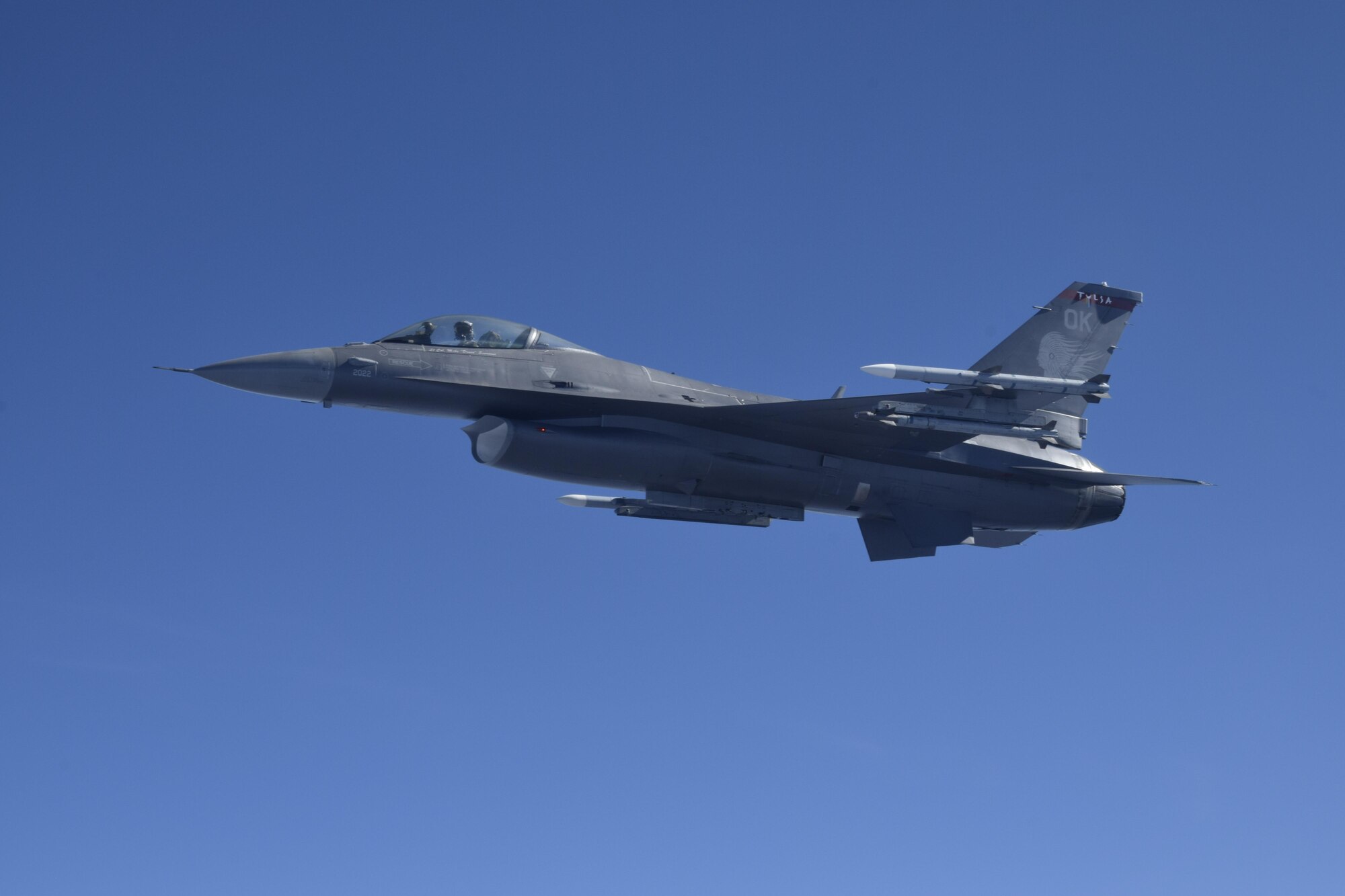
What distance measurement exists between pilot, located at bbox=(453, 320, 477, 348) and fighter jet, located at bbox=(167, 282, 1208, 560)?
0.03 m

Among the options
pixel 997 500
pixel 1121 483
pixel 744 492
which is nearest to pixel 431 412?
pixel 744 492

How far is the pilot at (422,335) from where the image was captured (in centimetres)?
2141

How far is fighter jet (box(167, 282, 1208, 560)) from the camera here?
20969mm

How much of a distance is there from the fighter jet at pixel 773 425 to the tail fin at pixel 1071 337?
3cm

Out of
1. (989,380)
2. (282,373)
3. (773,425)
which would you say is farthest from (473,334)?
(989,380)

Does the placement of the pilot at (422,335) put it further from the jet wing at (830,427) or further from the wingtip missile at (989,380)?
the wingtip missile at (989,380)

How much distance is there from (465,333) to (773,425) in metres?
5.31

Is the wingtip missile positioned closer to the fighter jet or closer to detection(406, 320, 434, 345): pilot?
the fighter jet

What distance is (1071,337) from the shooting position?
24.2 meters

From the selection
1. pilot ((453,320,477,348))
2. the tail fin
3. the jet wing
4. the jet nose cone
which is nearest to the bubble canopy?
pilot ((453,320,477,348))

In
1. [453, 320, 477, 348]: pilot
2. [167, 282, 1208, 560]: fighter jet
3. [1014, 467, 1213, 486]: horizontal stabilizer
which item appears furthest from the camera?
[1014, 467, 1213, 486]: horizontal stabilizer

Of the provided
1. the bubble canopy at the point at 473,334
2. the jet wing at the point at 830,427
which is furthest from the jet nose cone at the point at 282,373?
the jet wing at the point at 830,427

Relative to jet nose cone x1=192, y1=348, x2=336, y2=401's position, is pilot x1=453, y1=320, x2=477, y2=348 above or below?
above

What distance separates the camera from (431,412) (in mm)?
21266
